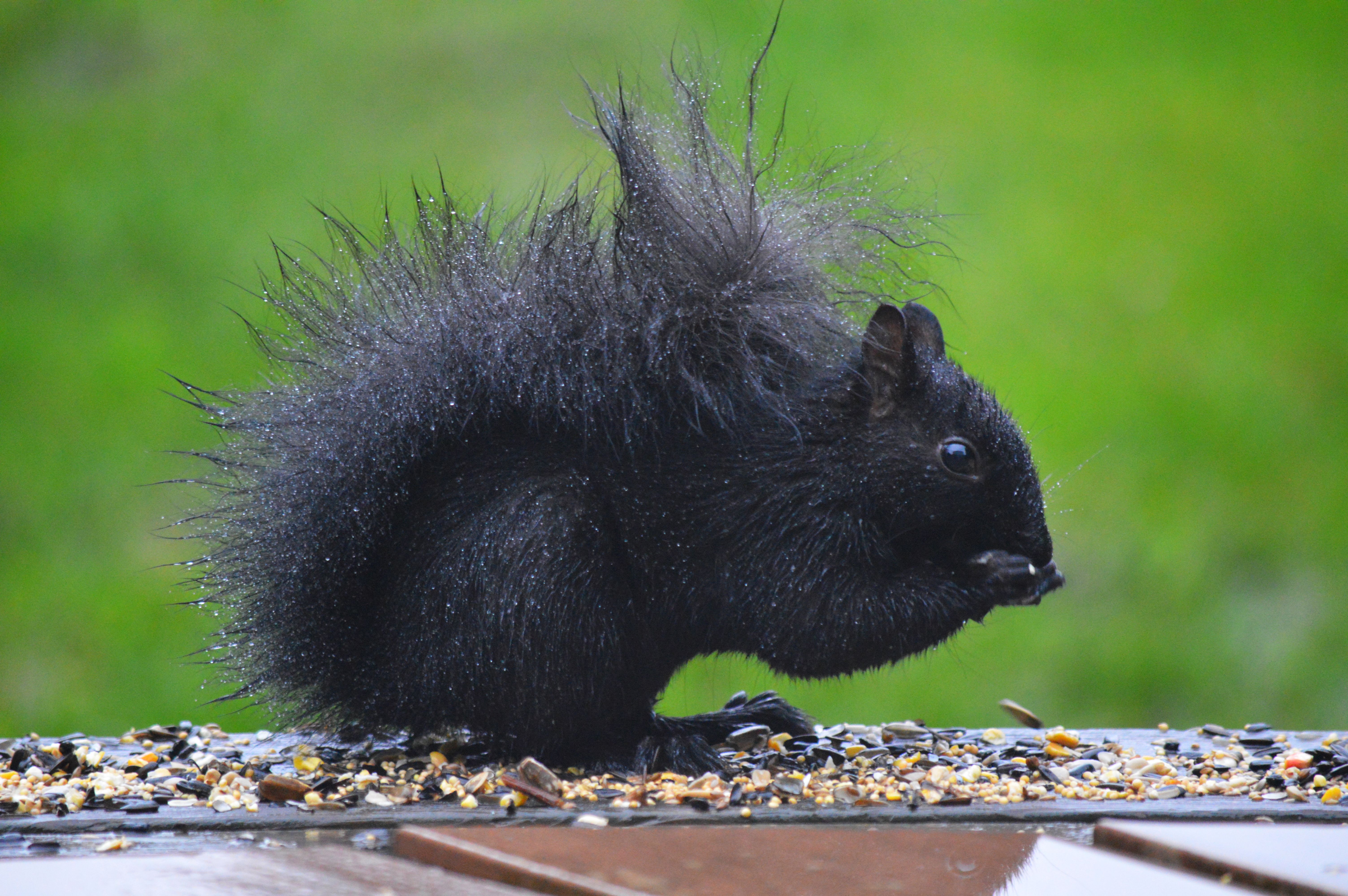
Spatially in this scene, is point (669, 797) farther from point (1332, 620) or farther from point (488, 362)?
point (1332, 620)

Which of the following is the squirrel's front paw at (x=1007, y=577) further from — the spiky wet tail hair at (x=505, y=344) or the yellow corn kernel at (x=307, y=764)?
the yellow corn kernel at (x=307, y=764)

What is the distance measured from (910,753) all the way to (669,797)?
584 millimetres

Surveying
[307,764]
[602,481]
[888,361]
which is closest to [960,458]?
[888,361]

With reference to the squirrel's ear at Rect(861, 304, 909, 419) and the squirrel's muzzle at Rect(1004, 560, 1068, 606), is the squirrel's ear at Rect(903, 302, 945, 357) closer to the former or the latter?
the squirrel's ear at Rect(861, 304, 909, 419)

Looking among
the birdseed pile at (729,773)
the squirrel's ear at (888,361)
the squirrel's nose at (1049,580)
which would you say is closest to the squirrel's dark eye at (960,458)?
the squirrel's ear at (888,361)

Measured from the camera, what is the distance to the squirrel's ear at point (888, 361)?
227 cm

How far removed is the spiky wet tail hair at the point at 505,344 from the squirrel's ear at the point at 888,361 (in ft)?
0.29

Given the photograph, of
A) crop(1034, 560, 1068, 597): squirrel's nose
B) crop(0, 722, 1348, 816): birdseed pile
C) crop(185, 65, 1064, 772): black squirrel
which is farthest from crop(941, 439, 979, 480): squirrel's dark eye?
crop(0, 722, 1348, 816): birdseed pile

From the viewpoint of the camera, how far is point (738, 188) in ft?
7.86

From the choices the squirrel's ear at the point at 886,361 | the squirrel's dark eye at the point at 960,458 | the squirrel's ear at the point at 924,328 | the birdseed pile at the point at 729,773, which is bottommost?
the birdseed pile at the point at 729,773

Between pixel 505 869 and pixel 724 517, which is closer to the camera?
pixel 505 869

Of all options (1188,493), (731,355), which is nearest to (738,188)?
(731,355)

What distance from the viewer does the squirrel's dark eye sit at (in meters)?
2.26

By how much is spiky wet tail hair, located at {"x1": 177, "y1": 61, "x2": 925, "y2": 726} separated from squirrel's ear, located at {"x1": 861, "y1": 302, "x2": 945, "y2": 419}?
0.29ft
